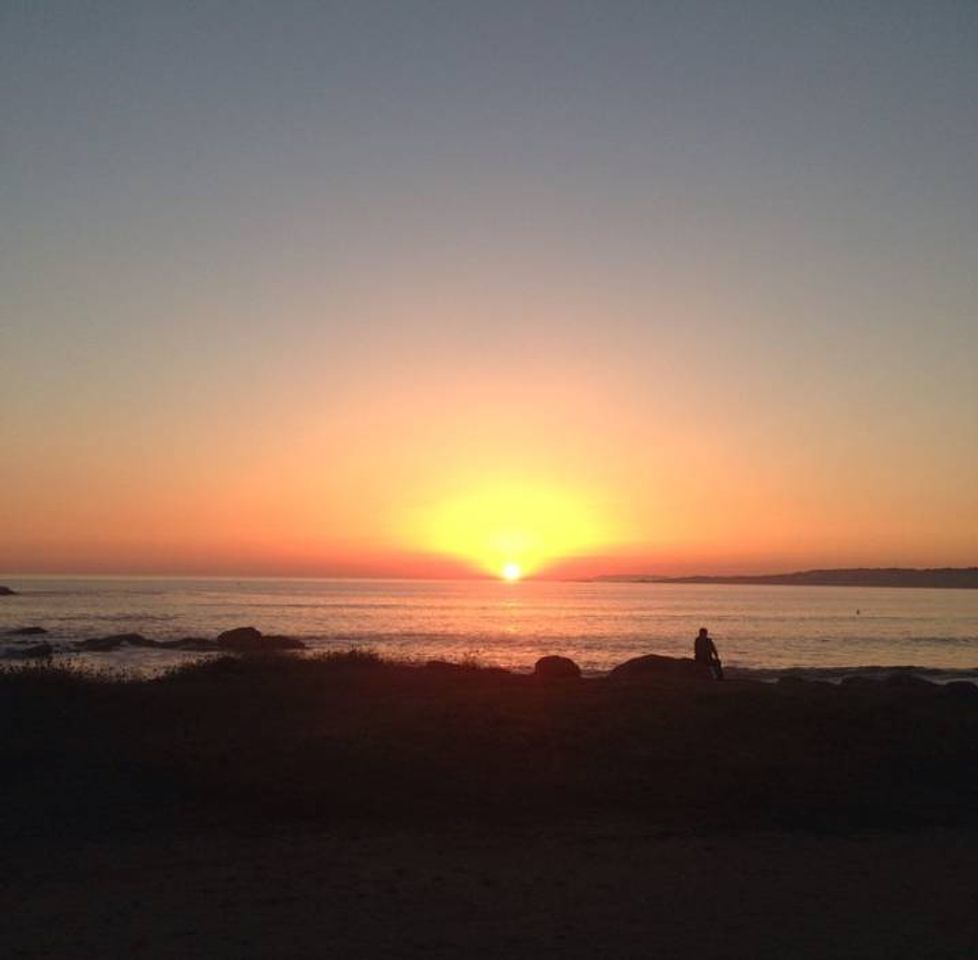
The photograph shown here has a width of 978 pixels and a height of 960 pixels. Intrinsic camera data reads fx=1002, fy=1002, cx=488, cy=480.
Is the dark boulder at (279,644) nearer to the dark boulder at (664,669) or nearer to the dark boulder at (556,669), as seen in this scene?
the dark boulder at (556,669)

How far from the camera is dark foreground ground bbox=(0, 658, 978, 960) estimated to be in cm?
803

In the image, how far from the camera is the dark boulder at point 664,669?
2461 centimetres

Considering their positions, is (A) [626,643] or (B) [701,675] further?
(A) [626,643]

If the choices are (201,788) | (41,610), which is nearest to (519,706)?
(201,788)

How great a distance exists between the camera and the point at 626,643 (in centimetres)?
6272

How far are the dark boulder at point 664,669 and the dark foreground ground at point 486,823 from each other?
5.99 m

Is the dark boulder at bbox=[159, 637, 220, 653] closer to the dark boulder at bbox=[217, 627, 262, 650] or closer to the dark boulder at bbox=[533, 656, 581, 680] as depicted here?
the dark boulder at bbox=[217, 627, 262, 650]

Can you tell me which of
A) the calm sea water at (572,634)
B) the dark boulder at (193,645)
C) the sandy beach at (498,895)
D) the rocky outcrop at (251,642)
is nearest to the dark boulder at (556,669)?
the sandy beach at (498,895)

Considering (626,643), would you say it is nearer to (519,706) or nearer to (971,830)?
(519,706)

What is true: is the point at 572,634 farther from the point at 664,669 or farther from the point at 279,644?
the point at 664,669

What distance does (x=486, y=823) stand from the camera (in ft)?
37.2

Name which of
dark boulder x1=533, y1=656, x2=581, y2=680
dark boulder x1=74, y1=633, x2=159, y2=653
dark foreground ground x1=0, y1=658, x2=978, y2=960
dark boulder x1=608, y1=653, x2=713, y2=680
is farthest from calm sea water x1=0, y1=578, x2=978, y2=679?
dark foreground ground x1=0, y1=658, x2=978, y2=960

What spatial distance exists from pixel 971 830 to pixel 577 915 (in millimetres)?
5671

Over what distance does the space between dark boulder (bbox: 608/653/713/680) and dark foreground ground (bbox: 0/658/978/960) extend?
599 centimetres
